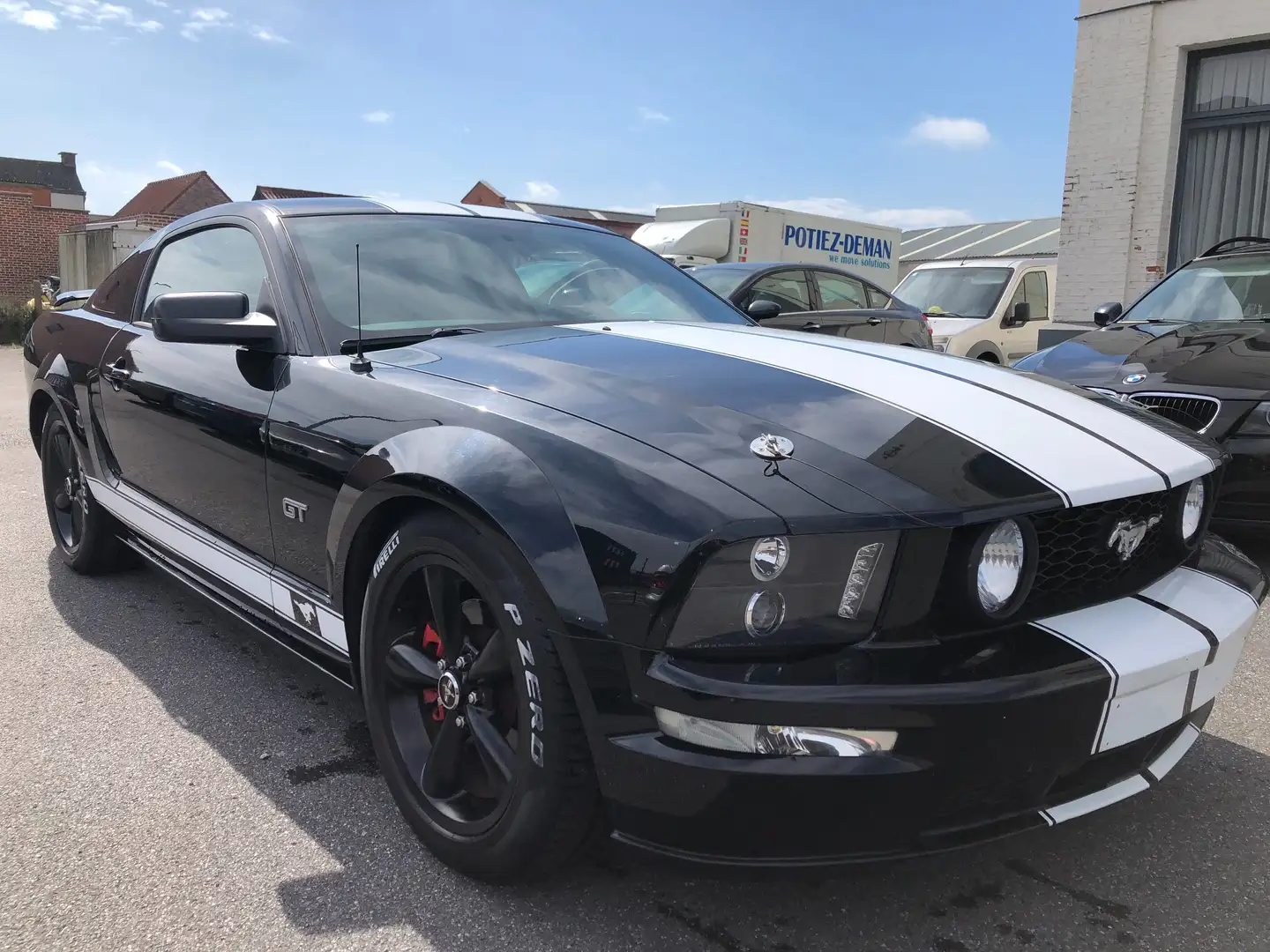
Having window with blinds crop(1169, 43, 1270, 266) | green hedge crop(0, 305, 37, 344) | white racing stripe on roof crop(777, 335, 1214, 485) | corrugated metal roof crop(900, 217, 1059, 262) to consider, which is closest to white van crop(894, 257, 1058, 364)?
window with blinds crop(1169, 43, 1270, 266)

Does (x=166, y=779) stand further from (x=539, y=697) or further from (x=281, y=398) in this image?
(x=539, y=697)

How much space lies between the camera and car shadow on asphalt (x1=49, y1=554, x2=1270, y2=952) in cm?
184

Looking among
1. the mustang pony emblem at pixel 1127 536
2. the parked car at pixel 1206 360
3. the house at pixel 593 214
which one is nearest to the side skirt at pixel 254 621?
the mustang pony emblem at pixel 1127 536

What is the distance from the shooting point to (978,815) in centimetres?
162

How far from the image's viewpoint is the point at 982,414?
1.98m

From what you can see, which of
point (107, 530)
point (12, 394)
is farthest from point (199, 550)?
point (12, 394)

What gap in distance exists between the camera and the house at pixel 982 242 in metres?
25.3

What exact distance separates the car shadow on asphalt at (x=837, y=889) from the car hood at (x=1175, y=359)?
201 centimetres

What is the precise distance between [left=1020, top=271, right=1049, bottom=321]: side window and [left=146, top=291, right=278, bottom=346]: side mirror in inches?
376

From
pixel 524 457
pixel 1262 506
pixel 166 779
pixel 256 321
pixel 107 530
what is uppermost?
pixel 256 321

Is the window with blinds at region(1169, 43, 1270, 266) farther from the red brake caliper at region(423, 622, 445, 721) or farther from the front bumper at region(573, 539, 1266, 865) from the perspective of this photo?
the red brake caliper at region(423, 622, 445, 721)

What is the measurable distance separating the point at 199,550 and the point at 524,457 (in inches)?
60.9

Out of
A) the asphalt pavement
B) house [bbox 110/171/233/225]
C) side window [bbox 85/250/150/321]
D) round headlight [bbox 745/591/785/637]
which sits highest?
house [bbox 110/171/233/225]

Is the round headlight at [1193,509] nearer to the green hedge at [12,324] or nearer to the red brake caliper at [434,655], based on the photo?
the red brake caliper at [434,655]
